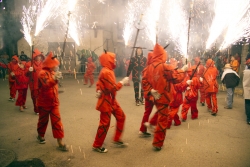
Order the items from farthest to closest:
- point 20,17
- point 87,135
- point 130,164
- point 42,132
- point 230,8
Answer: point 20,17 < point 230,8 < point 87,135 < point 42,132 < point 130,164

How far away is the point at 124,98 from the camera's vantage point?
8.85m

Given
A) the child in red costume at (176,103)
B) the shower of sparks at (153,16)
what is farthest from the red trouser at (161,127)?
the shower of sparks at (153,16)

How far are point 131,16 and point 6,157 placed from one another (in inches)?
820

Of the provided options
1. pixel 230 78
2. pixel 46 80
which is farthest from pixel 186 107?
pixel 46 80

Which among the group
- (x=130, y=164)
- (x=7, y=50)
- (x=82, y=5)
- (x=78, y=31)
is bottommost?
(x=130, y=164)

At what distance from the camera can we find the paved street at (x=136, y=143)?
3.63m

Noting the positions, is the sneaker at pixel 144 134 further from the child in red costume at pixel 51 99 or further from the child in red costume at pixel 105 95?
the child in red costume at pixel 51 99

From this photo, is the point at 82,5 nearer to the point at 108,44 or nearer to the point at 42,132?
the point at 108,44

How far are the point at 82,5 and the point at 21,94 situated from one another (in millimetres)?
14499

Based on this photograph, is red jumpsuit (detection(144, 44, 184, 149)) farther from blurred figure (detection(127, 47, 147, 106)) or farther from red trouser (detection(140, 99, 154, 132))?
blurred figure (detection(127, 47, 147, 106))

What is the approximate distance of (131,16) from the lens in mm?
22375

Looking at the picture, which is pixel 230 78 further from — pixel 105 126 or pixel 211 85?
pixel 105 126

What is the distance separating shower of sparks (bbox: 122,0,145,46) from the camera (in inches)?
784

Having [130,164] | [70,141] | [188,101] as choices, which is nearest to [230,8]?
[188,101]
